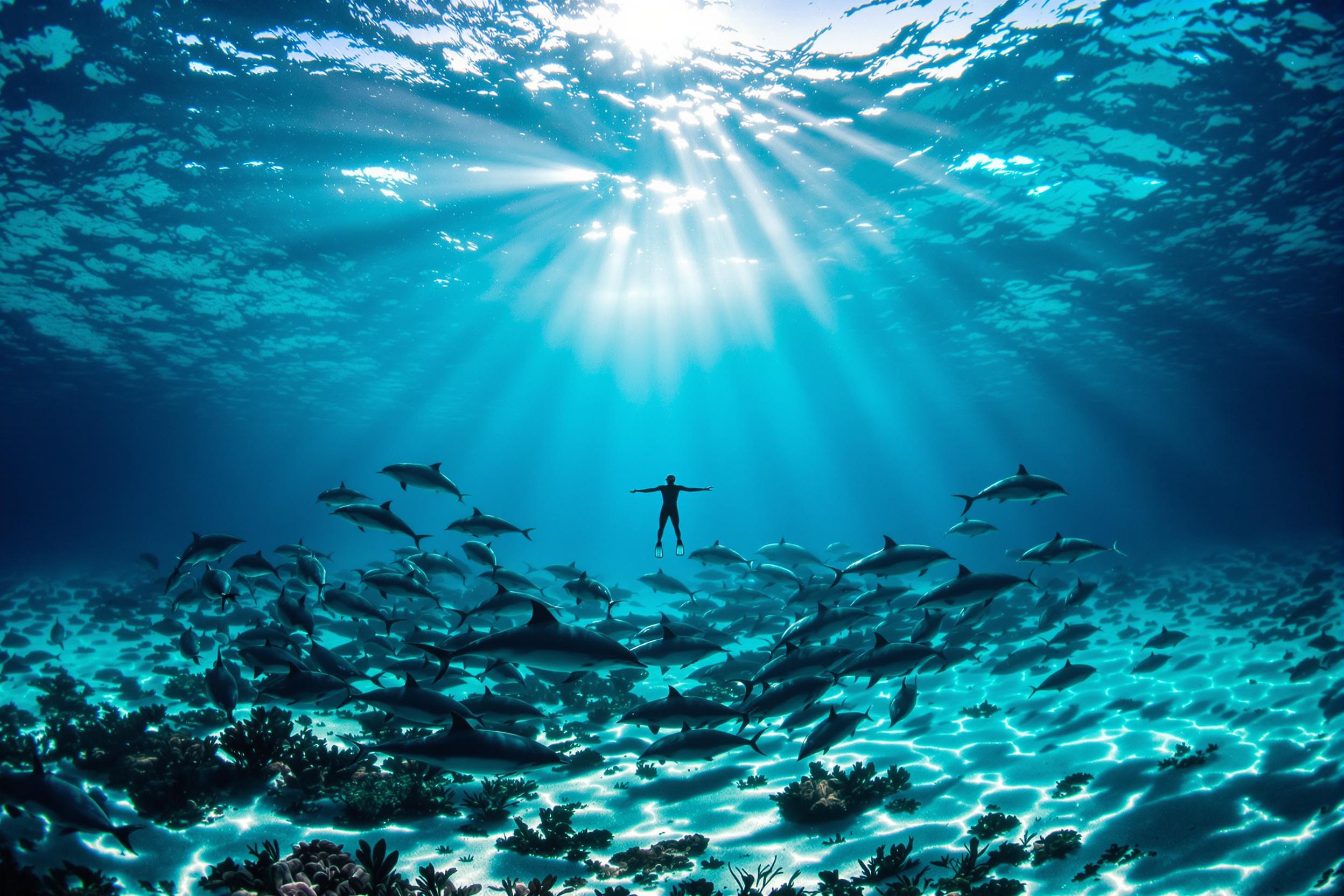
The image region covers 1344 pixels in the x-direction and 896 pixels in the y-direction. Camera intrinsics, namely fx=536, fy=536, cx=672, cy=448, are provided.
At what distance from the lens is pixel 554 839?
602cm

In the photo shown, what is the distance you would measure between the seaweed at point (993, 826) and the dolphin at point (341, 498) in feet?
28.0

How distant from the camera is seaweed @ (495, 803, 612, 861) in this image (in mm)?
5949

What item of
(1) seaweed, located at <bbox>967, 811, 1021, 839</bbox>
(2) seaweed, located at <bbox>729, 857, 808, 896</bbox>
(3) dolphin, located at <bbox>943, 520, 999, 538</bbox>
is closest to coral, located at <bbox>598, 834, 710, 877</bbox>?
(2) seaweed, located at <bbox>729, 857, 808, 896</bbox>

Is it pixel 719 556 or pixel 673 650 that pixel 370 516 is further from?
pixel 719 556

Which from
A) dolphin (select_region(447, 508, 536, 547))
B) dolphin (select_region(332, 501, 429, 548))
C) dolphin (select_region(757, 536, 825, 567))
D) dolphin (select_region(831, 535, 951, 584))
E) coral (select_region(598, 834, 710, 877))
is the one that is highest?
dolphin (select_region(757, 536, 825, 567))

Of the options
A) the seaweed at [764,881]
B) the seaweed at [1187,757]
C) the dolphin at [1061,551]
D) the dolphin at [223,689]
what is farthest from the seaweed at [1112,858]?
the dolphin at [223,689]

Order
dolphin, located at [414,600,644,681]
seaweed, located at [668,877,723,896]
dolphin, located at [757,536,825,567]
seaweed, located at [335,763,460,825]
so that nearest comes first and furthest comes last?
dolphin, located at [414,600,644,681], seaweed, located at [668,877,723,896], seaweed, located at [335,763,460,825], dolphin, located at [757,536,825,567]

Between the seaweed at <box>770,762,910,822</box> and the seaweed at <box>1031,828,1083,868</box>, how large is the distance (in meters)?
1.83

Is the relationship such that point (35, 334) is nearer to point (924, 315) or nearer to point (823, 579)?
point (823, 579)

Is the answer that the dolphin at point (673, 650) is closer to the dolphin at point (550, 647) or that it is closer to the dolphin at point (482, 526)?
the dolphin at point (550, 647)

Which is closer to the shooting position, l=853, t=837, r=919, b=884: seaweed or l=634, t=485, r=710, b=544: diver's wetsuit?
l=853, t=837, r=919, b=884: seaweed

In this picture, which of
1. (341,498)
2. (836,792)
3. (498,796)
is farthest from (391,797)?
(836,792)

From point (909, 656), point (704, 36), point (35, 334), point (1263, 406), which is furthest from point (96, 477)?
point (1263, 406)

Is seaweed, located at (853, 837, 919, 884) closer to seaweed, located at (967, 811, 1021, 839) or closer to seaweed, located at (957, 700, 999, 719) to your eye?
seaweed, located at (967, 811, 1021, 839)
